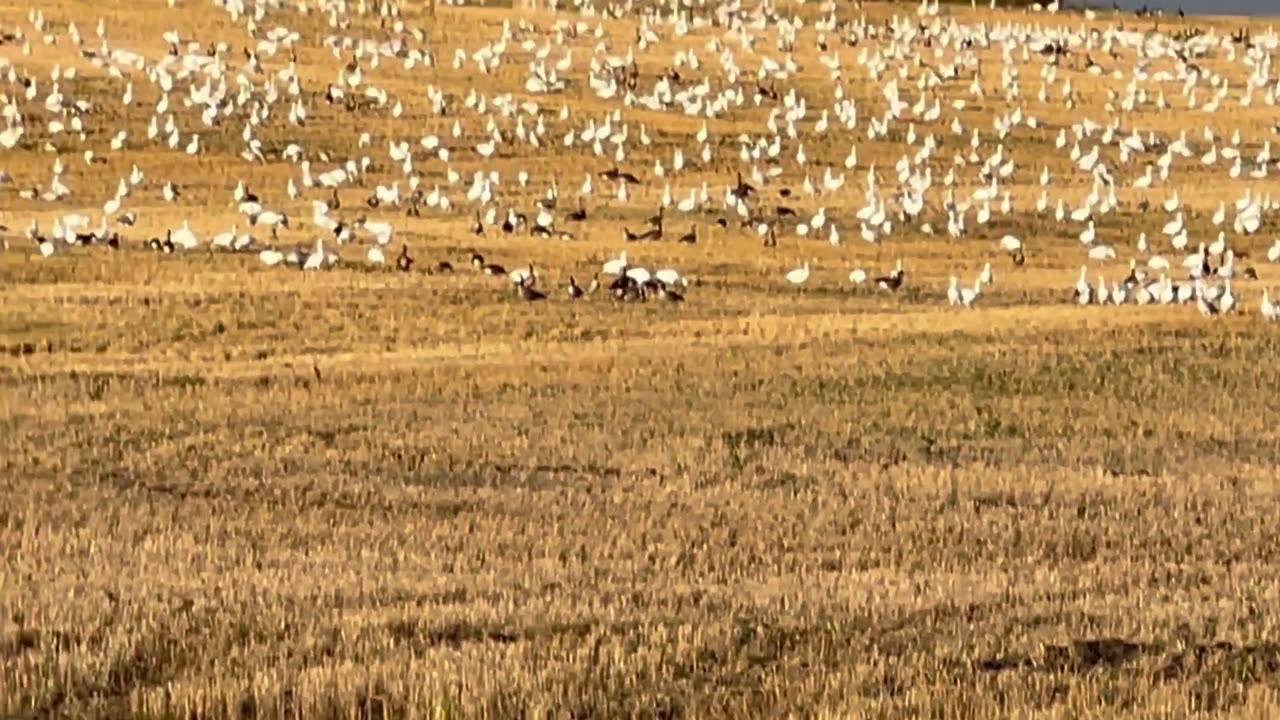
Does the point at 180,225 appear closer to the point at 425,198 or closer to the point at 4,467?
the point at 425,198

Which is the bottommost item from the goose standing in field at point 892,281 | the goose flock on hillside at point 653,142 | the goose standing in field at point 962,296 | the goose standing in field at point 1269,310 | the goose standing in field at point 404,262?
the goose flock on hillside at point 653,142

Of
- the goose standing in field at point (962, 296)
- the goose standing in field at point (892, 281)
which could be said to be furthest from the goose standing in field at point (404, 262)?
the goose standing in field at point (962, 296)

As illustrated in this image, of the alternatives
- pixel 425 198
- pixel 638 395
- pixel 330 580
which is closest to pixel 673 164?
pixel 425 198

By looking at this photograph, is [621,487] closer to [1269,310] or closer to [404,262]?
[1269,310]

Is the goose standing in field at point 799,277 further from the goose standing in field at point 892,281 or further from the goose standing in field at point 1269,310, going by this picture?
the goose standing in field at point 1269,310

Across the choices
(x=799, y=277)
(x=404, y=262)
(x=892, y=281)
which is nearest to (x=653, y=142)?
(x=799, y=277)

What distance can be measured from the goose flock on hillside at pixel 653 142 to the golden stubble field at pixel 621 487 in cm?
60

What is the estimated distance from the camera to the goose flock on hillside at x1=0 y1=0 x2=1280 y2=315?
32.3m

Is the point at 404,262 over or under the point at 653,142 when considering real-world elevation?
over

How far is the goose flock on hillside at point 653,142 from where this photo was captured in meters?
32.3

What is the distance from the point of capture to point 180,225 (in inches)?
1309

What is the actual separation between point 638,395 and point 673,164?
872 inches

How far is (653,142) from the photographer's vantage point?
4391 centimetres

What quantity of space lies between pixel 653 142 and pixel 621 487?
95.9 ft
